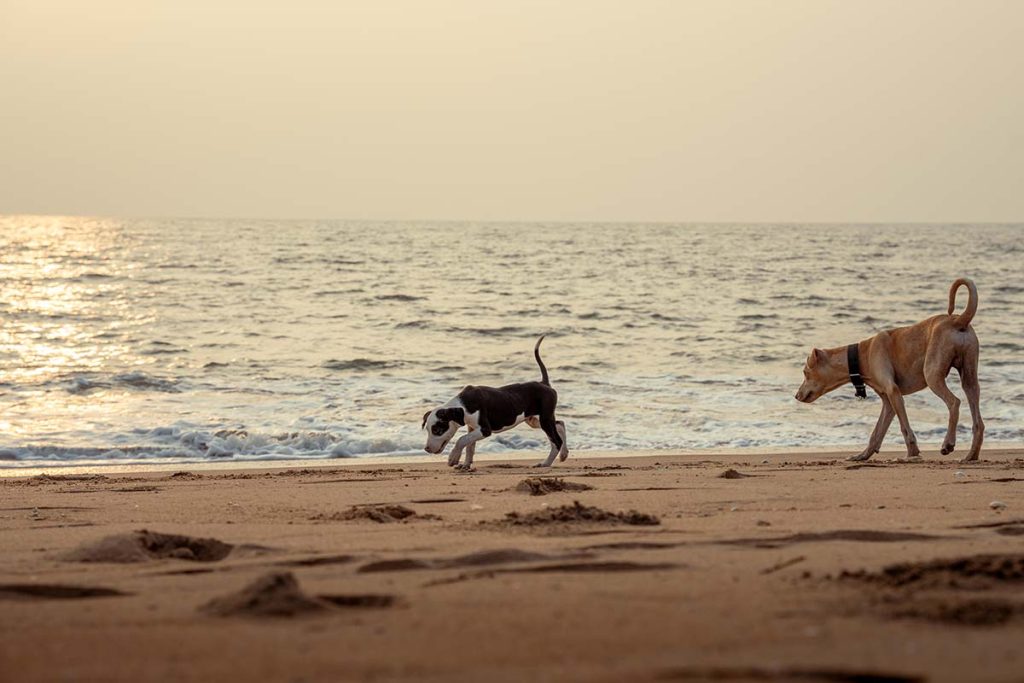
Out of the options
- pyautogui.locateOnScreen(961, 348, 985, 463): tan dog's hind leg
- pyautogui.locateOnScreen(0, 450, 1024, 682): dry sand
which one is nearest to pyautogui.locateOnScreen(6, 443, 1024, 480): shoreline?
pyautogui.locateOnScreen(961, 348, 985, 463): tan dog's hind leg

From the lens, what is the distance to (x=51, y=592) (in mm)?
4465

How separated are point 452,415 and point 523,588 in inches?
270

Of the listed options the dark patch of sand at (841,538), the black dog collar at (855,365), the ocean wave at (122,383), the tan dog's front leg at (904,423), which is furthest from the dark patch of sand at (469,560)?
the ocean wave at (122,383)

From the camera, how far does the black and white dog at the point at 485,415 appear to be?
11102 mm

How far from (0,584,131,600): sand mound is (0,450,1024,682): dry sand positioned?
0.01 metres

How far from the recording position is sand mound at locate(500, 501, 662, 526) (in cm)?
622

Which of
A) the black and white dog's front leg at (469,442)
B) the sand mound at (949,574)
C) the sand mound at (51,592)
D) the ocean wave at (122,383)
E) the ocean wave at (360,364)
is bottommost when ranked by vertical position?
the ocean wave at (122,383)

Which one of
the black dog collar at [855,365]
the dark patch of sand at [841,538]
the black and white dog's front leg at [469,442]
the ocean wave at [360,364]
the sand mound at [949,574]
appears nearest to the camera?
the sand mound at [949,574]

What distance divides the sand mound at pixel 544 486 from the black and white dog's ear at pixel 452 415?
255 cm

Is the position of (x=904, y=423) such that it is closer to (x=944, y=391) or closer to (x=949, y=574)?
(x=944, y=391)

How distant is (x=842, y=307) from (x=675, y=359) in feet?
36.1

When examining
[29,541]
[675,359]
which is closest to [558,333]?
Result: [675,359]

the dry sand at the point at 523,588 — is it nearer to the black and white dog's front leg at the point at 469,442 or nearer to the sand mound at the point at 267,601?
the sand mound at the point at 267,601

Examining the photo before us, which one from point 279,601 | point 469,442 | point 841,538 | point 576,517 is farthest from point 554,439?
point 279,601
